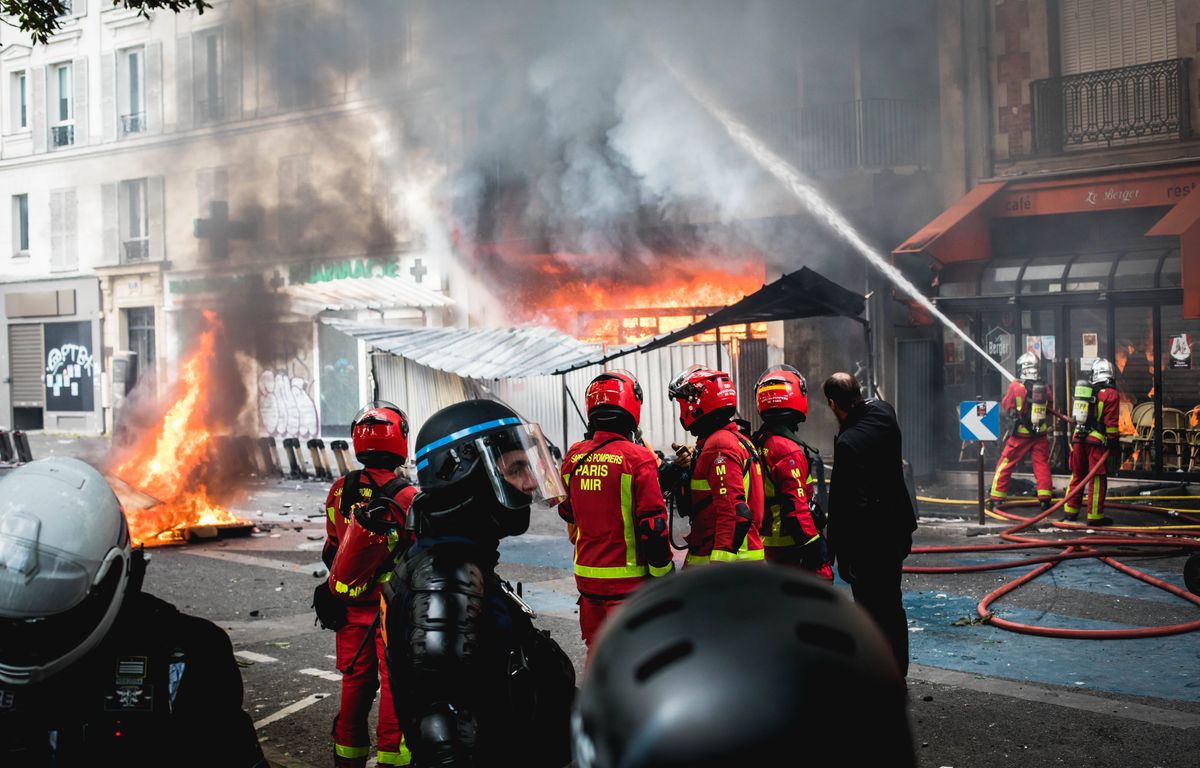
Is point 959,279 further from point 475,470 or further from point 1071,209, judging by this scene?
point 475,470

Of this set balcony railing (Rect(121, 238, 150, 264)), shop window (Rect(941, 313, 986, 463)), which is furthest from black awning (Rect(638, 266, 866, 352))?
balcony railing (Rect(121, 238, 150, 264))

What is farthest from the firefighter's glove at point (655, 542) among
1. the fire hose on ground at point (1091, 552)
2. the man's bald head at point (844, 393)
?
Result: the fire hose on ground at point (1091, 552)

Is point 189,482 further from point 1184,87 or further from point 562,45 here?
point 1184,87

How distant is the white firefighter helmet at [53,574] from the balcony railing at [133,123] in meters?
28.9

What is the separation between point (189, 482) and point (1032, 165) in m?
12.4

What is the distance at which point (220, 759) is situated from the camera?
207 centimetres

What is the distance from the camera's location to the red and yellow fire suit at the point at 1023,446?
11.4 m

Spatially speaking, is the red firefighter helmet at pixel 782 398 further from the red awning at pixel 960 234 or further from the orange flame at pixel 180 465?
the red awning at pixel 960 234

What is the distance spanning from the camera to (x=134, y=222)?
2798 cm

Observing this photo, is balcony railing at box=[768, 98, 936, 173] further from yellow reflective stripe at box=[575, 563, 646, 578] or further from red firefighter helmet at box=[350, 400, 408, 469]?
red firefighter helmet at box=[350, 400, 408, 469]

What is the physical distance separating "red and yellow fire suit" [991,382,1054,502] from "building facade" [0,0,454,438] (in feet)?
34.9

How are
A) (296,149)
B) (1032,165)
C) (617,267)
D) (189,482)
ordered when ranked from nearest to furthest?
(189,482)
(1032,165)
(617,267)
(296,149)

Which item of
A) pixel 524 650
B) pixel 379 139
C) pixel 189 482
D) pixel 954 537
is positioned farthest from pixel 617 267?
pixel 524 650

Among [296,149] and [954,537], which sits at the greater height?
[296,149]
